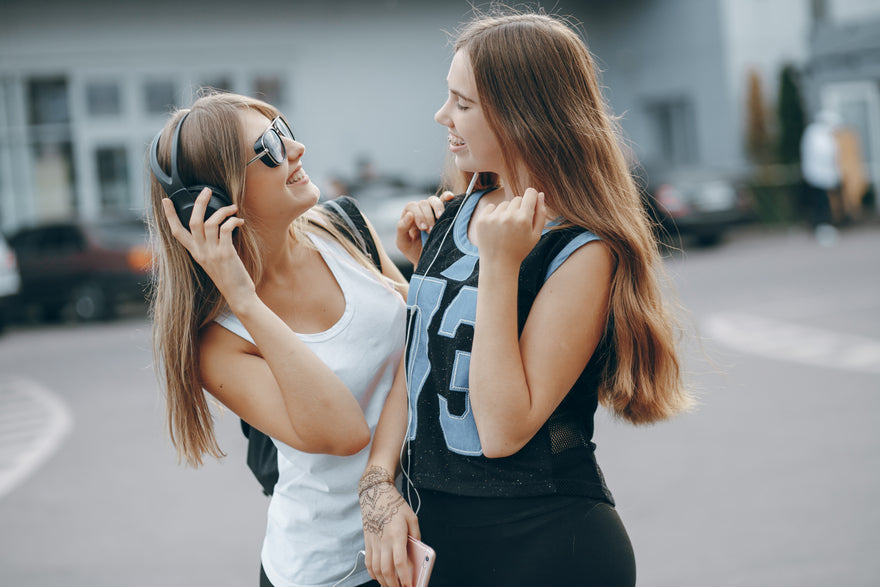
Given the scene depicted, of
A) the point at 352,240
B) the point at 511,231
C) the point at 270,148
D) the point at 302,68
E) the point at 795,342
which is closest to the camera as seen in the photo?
the point at 511,231

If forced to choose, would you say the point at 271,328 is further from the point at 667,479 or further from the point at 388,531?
the point at 667,479

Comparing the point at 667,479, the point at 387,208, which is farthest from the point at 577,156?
the point at 387,208

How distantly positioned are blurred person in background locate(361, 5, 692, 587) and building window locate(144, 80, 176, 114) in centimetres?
1974

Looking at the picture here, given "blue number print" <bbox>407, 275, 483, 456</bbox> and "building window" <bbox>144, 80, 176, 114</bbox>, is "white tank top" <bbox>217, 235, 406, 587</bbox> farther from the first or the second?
"building window" <bbox>144, 80, 176, 114</bbox>

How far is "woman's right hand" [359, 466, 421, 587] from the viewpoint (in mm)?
1726

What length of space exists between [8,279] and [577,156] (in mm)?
12148

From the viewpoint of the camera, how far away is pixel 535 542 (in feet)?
Answer: 5.54

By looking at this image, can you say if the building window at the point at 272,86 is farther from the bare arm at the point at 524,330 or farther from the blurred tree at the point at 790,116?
the bare arm at the point at 524,330

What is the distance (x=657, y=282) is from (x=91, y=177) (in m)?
20.2

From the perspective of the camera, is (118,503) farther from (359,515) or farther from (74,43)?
(74,43)

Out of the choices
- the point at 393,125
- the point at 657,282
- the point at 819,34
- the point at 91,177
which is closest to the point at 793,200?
the point at 819,34

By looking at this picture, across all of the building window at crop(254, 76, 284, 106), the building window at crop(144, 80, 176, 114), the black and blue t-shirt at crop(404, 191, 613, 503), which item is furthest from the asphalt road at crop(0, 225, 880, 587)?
the building window at crop(254, 76, 284, 106)

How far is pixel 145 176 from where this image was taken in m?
→ 2.00

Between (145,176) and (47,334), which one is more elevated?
(145,176)
